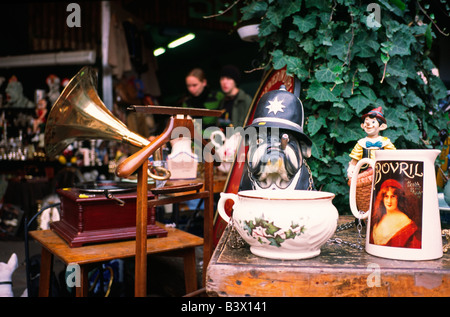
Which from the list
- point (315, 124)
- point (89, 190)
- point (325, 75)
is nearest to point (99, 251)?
point (89, 190)

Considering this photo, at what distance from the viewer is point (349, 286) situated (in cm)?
80

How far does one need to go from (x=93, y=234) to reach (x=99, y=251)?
0.36ft

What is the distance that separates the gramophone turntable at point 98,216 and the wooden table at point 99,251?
32mm

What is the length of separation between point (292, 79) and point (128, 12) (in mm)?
4071

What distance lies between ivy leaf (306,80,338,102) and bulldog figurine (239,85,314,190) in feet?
1.18

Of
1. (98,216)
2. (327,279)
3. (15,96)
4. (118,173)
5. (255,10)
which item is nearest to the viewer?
(327,279)

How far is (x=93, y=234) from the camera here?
153 centimetres

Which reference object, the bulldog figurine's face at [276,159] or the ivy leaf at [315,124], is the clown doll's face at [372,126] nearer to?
the bulldog figurine's face at [276,159]

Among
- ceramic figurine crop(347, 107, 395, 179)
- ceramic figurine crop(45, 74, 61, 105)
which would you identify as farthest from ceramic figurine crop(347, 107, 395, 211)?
ceramic figurine crop(45, 74, 61, 105)

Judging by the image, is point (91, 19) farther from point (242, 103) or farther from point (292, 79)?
point (292, 79)

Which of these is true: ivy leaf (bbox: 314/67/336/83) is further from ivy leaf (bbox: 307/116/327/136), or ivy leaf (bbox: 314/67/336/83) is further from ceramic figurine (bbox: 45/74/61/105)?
ceramic figurine (bbox: 45/74/61/105)

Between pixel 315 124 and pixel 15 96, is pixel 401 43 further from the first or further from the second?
pixel 15 96

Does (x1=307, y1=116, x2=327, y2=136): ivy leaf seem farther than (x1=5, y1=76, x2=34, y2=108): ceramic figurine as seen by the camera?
No

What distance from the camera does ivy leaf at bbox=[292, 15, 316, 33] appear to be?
1633 mm
